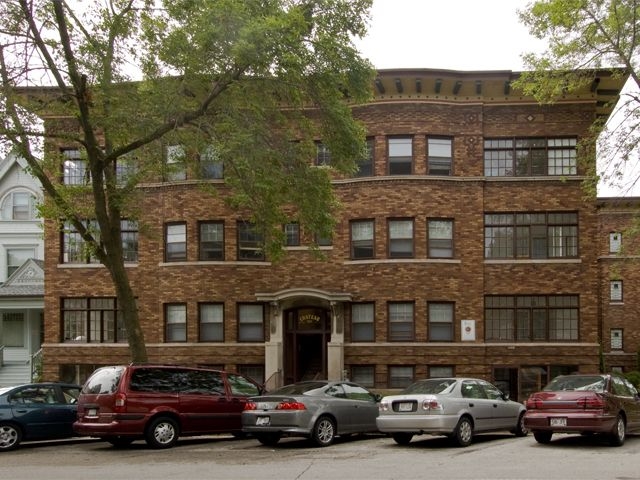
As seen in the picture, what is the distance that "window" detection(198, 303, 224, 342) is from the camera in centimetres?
3192

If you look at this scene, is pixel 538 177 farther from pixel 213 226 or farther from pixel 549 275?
pixel 213 226

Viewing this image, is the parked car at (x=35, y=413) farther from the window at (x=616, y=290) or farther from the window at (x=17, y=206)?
the window at (x=616, y=290)

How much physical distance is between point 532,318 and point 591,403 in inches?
618

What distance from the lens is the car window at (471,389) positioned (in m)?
16.9

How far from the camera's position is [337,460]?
571 inches

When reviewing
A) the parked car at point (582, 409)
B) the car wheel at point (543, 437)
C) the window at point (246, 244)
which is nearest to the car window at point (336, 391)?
the parked car at point (582, 409)

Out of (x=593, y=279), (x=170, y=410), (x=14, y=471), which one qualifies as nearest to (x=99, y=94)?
(x=170, y=410)

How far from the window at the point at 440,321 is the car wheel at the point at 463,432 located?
13984 mm

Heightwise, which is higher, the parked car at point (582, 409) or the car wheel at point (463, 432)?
the parked car at point (582, 409)

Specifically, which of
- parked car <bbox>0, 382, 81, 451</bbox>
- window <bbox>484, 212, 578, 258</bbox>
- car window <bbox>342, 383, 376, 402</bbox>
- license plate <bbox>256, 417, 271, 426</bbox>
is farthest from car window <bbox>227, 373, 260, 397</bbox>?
window <bbox>484, 212, 578, 258</bbox>

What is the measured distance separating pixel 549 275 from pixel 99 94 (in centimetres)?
1826

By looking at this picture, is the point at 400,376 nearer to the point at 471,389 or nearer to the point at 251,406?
the point at 471,389

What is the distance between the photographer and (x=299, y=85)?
63.8 feet

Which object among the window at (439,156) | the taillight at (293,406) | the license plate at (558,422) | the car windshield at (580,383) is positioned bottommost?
the license plate at (558,422)
